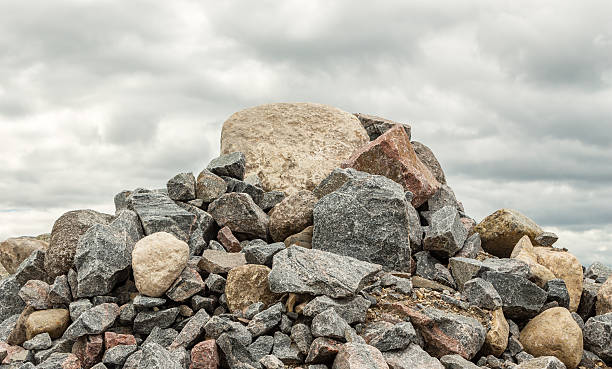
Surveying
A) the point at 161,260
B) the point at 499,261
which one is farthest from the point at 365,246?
the point at 161,260

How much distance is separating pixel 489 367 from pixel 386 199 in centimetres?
319

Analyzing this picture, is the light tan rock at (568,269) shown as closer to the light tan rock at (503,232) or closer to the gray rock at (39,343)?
the light tan rock at (503,232)

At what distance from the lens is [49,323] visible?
922 centimetres

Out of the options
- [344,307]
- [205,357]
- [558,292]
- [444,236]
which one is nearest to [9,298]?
[205,357]

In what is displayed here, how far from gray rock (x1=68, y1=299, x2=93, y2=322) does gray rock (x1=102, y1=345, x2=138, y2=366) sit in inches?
45.6

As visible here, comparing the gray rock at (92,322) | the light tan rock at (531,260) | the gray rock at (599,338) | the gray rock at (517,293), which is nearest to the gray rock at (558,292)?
the light tan rock at (531,260)

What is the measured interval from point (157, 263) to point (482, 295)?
522 cm

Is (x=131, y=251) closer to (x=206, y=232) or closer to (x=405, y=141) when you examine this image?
(x=206, y=232)

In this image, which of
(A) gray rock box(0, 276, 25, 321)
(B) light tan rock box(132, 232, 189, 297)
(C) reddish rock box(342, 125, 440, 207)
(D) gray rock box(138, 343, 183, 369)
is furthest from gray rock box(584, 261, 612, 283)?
(A) gray rock box(0, 276, 25, 321)

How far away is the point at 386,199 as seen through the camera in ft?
32.2

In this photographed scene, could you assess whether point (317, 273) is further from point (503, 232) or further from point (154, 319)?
point (503, 232)

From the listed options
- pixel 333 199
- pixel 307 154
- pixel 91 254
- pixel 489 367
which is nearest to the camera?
pixel 489 367

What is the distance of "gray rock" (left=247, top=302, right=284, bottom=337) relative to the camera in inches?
304

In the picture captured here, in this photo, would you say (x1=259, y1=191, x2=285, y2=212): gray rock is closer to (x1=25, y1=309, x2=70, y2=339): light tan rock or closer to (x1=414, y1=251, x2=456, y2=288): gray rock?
(x1=414, y1=251, x2=456, y2=288): gray rock
